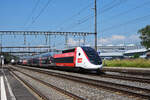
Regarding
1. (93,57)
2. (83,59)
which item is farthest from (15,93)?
(93,57)

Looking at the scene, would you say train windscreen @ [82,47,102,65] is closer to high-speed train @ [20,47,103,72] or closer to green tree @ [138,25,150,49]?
high-speed train @ [20,47,103,72]

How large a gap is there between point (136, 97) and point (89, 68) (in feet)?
41.2

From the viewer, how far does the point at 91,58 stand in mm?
22328

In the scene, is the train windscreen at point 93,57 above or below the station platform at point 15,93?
above

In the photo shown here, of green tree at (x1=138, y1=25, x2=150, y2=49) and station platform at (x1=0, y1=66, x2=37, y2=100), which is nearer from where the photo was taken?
station platform at (x1=0, y1=66, x2=37, y2=100)

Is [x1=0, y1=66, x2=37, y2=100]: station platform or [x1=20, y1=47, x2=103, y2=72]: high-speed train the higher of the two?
[x1=20, y1=47, x2=103, y2=72]: high-speed train

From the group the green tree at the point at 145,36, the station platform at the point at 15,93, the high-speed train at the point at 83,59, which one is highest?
the green tree at the point at 145,36

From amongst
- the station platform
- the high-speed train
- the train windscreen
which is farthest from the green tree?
the station platform

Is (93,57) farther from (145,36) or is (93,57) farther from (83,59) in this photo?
(145,36)

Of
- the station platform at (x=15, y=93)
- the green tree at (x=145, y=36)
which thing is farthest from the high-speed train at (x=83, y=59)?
the green tree at (x=145, y=36)

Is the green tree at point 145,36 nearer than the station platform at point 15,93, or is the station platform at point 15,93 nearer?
the station platform at point 15,93

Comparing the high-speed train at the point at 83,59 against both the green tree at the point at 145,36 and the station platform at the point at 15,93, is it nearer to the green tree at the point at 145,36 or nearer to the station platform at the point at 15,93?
the station platform at the point at 15,93

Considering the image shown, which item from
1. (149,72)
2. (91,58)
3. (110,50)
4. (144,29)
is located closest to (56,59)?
(91,58)

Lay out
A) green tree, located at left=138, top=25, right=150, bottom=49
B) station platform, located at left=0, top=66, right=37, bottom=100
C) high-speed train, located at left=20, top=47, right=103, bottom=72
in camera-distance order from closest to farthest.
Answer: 1. station platform, located at left=0, top=66, right=37, bottom=100
2. high-speed train, located at left=20, top=47, right=103, bottom=72
3. green tree, located at left=138, top=25, right=150, bottom=49
